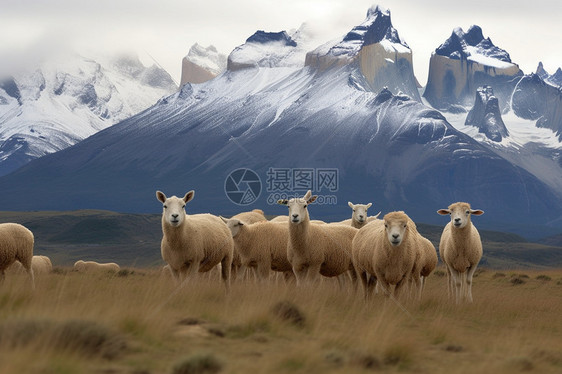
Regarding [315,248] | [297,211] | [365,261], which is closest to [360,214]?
[315,248]

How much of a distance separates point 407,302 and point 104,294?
7.30m

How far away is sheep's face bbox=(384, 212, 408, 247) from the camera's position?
63.3 feet

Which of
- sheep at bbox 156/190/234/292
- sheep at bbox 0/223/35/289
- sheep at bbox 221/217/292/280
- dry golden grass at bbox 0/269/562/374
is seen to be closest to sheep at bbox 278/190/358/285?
sheep at bbox 221/217/292/280

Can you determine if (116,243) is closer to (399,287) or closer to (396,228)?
(399,287)

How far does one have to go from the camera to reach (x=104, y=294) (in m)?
17.5

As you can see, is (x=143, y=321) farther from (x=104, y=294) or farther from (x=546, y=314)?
(x=546, y=314)

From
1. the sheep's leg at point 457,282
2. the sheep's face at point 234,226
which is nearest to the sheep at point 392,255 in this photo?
the sheep's leg at point 457,282

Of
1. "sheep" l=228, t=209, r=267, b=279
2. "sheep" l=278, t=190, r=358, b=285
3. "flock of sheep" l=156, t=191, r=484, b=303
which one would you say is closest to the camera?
"flock of sheep" l=156, t=191, r=484, b=303

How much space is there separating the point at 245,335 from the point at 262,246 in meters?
11.3

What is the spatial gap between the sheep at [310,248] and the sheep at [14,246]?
685cm

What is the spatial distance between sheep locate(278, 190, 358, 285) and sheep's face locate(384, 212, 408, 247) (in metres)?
3.58

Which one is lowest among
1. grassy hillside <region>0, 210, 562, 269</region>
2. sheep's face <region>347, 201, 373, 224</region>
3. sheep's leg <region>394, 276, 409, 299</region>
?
grassy hillside <region>0, 210, 562, 269</region>

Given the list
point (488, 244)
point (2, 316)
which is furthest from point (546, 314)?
point (488, 244)

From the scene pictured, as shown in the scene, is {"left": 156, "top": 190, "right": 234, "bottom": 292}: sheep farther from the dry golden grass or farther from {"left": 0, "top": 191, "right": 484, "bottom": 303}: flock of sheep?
the dry golden grass
